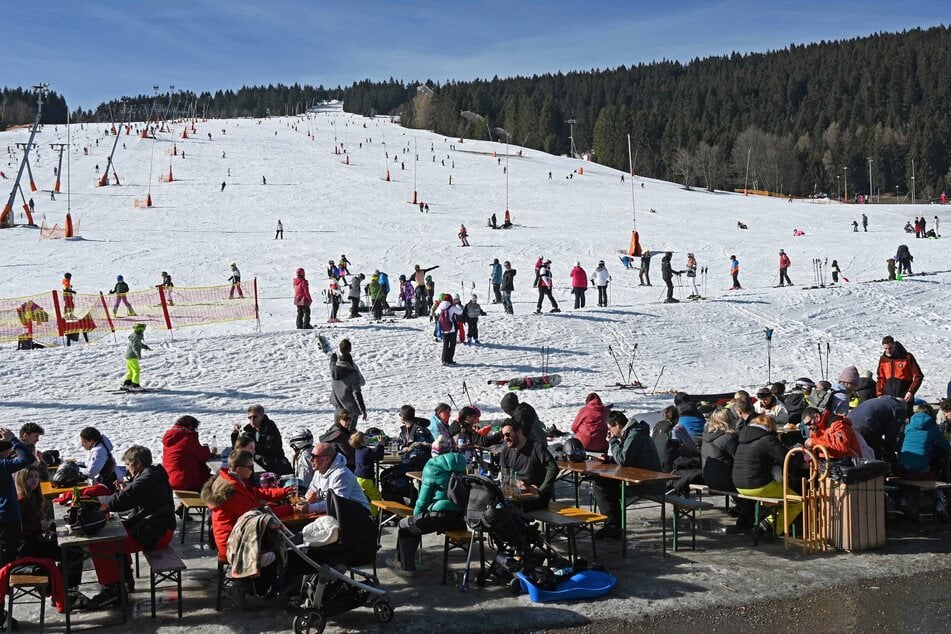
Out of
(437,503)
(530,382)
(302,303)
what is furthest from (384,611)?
(302,303)

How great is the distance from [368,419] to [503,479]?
21.9ft

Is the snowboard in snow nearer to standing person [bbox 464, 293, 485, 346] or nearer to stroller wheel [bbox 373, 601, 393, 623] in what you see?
standing person [bbox 464, 293, 485, 346]

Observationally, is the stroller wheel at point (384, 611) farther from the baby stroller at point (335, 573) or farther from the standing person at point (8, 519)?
the standing person at point (8, 519)

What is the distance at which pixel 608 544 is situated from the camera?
8133 millimetres

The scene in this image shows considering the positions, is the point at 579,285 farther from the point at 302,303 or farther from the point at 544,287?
the point at 302,303

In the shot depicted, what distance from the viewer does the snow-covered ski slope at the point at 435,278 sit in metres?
15.8

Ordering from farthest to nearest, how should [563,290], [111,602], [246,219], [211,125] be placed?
1. [211,125]
2. [246,219]
3. [563,290]
4. [111,602]

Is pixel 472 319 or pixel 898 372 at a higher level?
pixel 472 319

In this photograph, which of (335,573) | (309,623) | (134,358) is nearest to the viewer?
(309,623)

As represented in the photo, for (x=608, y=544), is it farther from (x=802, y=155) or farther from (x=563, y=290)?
(x=802, y=155)

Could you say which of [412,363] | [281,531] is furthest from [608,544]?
[412,363]

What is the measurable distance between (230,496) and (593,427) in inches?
188

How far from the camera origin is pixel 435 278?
98.6 feet

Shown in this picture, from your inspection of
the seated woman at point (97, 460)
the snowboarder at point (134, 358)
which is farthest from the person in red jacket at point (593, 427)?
the snowboarder at point (134, 358)
